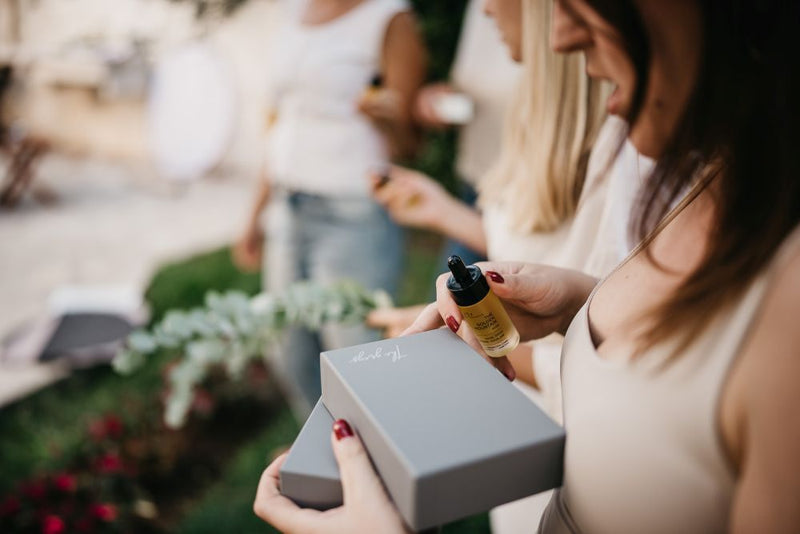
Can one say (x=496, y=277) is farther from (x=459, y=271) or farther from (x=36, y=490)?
(x=36, y=490)

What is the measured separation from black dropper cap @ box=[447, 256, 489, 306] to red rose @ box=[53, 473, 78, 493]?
1898 mm

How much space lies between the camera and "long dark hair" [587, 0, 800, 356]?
58 cm

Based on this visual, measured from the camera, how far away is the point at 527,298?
2.91 ft

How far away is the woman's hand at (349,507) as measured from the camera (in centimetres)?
64

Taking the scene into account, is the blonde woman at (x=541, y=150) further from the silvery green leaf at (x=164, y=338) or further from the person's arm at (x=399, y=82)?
the person's arm at (x=399, y=82)

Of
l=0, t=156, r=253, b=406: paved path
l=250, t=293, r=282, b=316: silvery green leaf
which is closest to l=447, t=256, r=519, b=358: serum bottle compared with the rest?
l=250, t=293, r=282, b=316: silvery green leaf

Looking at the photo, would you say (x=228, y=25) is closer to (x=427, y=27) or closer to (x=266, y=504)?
(x=427, y=27)

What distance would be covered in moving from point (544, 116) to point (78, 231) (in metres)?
4.74

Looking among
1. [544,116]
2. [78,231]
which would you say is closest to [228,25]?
[78,231]

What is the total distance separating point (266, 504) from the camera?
0.73 meters

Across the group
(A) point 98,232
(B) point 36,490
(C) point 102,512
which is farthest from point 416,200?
(A) point 98,232

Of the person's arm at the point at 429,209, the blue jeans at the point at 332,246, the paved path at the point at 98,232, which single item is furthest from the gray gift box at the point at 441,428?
the paved path at the point at 98,232

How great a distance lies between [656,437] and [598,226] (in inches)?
22.3

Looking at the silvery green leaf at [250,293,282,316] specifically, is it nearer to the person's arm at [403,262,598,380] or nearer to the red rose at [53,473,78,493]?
the person's arm at [403,262,598,380]
